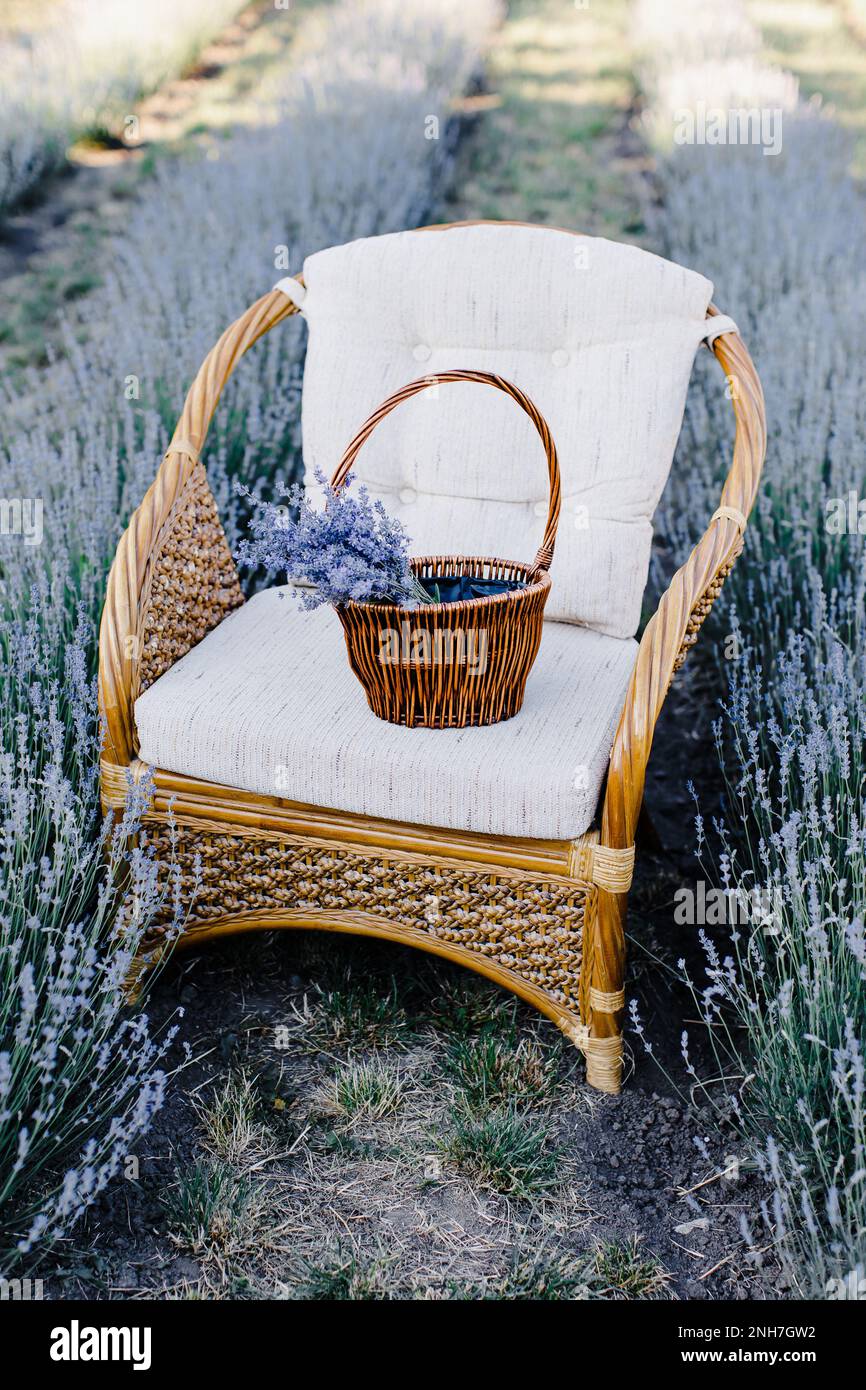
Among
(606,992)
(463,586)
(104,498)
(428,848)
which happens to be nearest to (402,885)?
(428,848)

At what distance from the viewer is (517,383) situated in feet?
7.51

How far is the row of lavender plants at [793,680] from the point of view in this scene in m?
1.62

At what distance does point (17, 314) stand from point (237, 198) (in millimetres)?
1046

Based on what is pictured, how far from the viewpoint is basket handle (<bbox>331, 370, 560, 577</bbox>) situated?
1.86 m

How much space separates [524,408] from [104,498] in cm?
104

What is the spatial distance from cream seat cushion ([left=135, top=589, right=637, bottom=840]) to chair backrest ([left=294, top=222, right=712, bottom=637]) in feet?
0.89

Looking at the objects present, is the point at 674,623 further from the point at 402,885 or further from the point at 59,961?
the point at 59,961

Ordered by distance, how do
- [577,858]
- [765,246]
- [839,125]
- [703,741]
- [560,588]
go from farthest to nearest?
[839,125]
[765,246]
[703,741]
[560,588]
[577,858]

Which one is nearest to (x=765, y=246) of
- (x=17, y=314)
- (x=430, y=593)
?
(x=17, y=314)

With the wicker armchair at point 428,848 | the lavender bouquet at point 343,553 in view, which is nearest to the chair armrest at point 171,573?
the wicker armchair at point 428,848

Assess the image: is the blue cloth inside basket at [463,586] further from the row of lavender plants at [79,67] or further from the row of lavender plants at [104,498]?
the row of lavender plants at [79,67]

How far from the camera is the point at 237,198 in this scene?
197 inches

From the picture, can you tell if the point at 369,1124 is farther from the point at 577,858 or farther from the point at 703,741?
the point at 703,741

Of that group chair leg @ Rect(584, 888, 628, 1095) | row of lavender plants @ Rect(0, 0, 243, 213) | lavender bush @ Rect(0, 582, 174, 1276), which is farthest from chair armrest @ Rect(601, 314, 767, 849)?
row of lavender plants @ Rect(0, 0, 243, 213)
